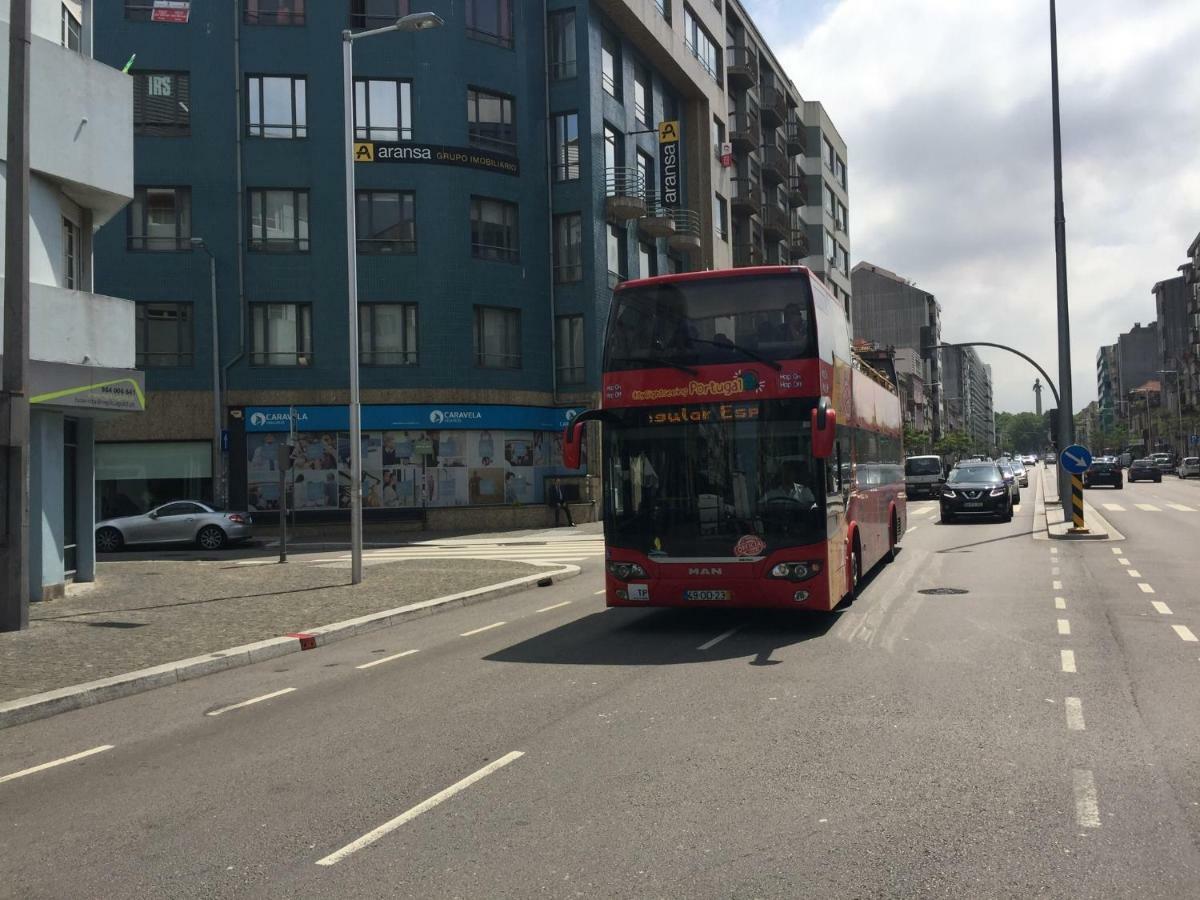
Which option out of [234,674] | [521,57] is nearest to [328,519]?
[521,57]

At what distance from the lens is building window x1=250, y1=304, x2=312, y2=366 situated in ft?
109

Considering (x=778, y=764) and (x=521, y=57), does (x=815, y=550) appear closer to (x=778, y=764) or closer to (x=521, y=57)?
(x=778, y=764)

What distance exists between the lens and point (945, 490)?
29.2m

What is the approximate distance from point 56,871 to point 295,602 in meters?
9.83

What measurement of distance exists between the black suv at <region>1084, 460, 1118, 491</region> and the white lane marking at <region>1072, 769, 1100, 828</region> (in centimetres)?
4945

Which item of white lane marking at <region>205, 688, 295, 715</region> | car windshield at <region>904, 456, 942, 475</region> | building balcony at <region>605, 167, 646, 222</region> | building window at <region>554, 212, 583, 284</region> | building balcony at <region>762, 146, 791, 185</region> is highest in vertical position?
building balcony at <region>762, 146, 791, 185</region>

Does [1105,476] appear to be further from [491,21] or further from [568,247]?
[491,21]

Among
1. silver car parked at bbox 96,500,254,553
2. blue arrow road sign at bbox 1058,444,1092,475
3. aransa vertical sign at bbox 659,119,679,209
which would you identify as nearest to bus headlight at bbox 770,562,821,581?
blue arrow road sign at bbox 1058,444,1092,475

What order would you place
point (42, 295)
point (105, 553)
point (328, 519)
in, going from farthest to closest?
point (328, 519) < point (105, 553) < point (42, 295)

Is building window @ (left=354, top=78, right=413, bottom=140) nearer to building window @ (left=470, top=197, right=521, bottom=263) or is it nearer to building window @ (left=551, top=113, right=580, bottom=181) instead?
building window @ (left=470, top=197, right=521, bottom=263)

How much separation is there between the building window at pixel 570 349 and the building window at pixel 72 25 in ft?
70.6

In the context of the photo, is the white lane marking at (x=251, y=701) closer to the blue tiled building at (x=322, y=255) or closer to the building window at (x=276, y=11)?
the blue tiled building at (x=322, y=255)

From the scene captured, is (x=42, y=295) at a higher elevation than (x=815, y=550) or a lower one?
higher

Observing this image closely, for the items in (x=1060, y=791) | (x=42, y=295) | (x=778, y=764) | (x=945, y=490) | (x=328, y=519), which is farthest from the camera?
(x=328, y=519)
